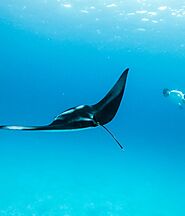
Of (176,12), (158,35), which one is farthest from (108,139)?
(176,12)

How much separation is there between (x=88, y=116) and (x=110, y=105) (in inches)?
21.3

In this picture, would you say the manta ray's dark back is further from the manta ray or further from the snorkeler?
the snorkeler

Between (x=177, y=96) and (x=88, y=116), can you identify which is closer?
(x=88, y=116)

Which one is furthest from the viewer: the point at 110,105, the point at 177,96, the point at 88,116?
the point at 177,96

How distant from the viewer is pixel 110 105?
3443 millimetres

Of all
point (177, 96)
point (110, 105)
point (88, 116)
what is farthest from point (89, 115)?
point (177, 96)

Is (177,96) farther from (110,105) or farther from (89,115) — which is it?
(89,115)

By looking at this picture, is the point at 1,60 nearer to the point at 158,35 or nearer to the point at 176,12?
the point at 158,35

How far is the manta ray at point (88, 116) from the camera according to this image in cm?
249

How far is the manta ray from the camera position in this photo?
2.49 metres

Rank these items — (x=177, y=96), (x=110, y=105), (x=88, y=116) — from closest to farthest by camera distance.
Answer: (x=88, y=116)
(x=110, y=105)
(x=177, y=96)

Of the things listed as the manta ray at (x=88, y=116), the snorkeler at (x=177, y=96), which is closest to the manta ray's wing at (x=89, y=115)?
the manta ray at (x=88, y=116)

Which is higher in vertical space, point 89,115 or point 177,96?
point 89,115

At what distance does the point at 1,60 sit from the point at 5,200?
60347mm
